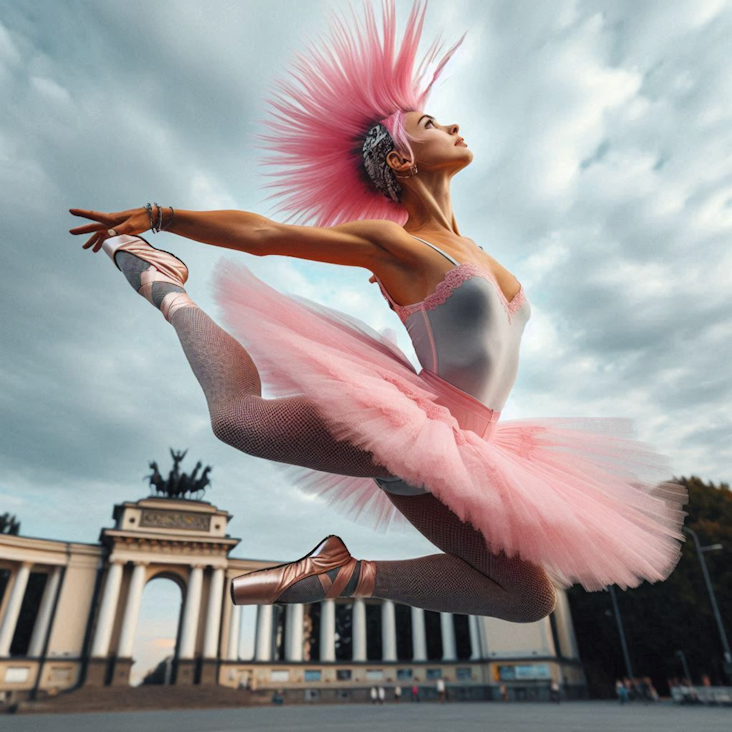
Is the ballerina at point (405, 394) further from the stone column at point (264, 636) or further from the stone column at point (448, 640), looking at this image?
the stone column at point (448, 640)

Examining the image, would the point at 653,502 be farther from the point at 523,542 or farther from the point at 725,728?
the point at 725,728

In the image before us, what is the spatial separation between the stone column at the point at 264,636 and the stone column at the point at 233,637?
1323mm

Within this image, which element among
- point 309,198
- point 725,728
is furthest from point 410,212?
point 725,728

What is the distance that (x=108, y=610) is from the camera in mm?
31406

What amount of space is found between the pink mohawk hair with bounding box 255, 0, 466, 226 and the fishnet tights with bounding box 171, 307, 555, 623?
1.06 m

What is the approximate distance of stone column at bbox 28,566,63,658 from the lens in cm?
3005

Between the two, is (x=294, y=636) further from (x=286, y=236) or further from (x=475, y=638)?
(x=286, y=236)

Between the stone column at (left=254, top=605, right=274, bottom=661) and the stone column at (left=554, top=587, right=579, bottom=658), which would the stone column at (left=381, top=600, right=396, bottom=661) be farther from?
the stone column at (left=554, top=587, right=579, bottom=658)

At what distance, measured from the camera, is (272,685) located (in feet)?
108

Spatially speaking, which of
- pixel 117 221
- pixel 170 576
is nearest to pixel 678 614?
pixel 170 576

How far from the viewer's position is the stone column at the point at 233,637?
109ft

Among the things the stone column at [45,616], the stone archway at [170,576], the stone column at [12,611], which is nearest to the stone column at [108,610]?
the stone archway at [170,576]

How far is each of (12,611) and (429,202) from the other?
122ft

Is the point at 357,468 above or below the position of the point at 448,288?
below
